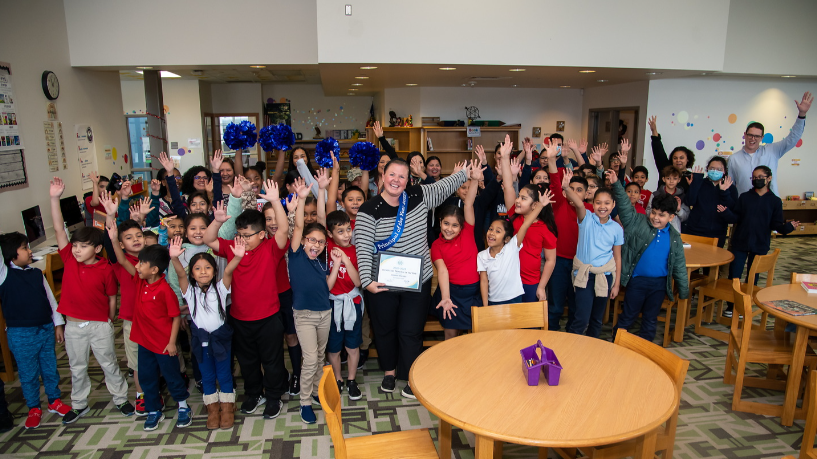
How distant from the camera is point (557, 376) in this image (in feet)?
7.62

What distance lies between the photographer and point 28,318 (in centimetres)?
332

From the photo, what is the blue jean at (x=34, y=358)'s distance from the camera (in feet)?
10.9

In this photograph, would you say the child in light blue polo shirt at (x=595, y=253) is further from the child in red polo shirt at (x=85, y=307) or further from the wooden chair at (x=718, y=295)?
the child in red polo shirt at (x=85, y=307)

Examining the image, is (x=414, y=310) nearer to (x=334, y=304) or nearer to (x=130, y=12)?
(x=334, y=304)

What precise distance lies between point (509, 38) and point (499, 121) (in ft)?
12.5

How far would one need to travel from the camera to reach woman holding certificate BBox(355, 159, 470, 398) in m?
3.35

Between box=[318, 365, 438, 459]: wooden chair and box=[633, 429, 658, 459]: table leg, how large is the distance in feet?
3.06

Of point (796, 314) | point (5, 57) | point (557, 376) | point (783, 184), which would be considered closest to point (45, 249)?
point (5, 57)

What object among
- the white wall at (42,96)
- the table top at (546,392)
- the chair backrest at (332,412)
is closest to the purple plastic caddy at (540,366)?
the table top at (546,392)

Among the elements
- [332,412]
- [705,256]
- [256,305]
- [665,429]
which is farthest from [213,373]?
[705,256]

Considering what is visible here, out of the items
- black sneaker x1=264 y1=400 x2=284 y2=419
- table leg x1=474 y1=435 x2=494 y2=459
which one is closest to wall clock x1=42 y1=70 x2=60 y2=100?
black sneaker x1=264 y1=400 x2=284 y2=419

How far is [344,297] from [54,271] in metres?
3.37

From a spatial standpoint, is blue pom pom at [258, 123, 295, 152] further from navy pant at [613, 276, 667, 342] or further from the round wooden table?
the round wooden table

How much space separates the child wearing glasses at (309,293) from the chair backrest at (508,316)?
980mm
